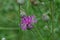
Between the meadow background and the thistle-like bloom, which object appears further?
the meadow background

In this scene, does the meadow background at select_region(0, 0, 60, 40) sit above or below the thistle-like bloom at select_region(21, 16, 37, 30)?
below

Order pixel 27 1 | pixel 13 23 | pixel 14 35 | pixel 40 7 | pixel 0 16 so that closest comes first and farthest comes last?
pixel 27 1, pixel 40 7, pixel 13 23, pixel 14 35, pixel 0 16

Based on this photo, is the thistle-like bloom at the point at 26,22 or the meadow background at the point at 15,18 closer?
the thistle-like bloom at the point at 26,22

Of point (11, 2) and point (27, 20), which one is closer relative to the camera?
point (27, 20)

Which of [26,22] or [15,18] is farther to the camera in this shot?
[15,18]

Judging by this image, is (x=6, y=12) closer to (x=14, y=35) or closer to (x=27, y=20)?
(x=14, y=35)

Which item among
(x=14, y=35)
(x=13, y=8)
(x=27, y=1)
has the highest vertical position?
(x=27, y=1)

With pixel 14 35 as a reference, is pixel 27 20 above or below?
above

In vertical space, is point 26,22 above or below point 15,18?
above

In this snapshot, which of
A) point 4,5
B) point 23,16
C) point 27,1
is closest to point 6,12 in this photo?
point 4,5

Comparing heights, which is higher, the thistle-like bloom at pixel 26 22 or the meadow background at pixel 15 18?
the thistle-like bloom at pixel 26 22

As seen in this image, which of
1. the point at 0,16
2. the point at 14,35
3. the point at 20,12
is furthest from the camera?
the point at 0,16
